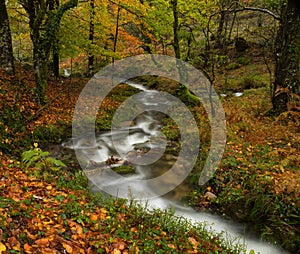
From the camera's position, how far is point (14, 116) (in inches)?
360

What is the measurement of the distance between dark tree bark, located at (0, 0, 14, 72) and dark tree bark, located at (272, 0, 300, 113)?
1072 centimetres

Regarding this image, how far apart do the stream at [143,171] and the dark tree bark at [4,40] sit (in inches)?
183

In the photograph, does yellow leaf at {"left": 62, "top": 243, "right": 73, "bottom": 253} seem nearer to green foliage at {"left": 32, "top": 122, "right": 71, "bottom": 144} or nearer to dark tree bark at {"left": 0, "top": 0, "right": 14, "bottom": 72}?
green foliage at {"left": 32, "top": 122, "right": 71, "bottom": 144}

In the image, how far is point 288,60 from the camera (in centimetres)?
944

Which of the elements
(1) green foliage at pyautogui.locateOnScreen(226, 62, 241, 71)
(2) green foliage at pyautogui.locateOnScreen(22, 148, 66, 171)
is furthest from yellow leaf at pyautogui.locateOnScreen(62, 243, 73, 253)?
(1) green foliage at pyautogui.locateOnScreen(226, 62, 241, 71)

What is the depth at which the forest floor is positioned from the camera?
4.16m

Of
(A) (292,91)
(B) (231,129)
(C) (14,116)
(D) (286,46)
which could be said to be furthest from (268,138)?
(C) (14,116)

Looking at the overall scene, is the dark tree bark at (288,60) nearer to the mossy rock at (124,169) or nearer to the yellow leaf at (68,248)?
the mossy rock at (124,169)

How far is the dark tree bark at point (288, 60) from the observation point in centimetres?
915

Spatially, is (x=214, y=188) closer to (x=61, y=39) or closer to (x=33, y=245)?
(x=33, y=245)

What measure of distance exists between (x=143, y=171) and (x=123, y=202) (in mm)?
2681

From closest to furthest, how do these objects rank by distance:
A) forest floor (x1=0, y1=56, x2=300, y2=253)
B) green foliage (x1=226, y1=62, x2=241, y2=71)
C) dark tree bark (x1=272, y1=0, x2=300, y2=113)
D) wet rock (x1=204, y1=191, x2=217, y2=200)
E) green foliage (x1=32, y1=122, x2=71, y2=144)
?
forest floor (x1=0, y1=56, x2=300, y2=253), wet rock (x1=204, y1=191, x2=217, y2=200), dark tree bark (x1=272, y1=0, x2=300, y2=113), green foliage (x1=32, y1=122, x2=71, y2=144), green foliage (x1=226, y1=62, x2=241, y2=71)

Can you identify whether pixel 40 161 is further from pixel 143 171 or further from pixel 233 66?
pixel 233 66

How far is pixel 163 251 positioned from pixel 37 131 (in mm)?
7003
